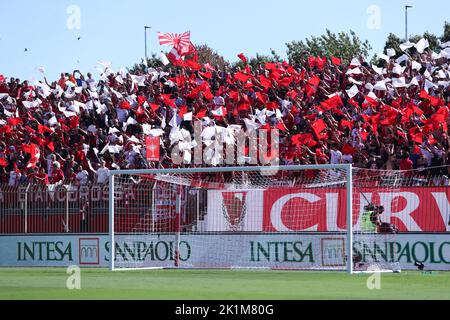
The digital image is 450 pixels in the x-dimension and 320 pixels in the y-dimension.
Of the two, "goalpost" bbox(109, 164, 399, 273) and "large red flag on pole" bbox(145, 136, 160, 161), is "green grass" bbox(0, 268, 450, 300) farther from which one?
"large red flag on pole" bbox(145, 136, 160, 161)

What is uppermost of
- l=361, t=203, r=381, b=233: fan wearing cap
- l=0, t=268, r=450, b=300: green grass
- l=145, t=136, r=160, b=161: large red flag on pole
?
l=145, t=136, r=160, b=161: large red flag on pole

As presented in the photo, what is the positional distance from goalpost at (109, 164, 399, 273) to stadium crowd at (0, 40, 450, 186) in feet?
4.05

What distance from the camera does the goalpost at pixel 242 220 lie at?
22.8m

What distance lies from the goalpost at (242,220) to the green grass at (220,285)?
42.1 inches

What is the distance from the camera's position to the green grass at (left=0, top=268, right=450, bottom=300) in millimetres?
15652

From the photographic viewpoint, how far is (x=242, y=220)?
24484mm

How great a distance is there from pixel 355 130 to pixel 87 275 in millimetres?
7532

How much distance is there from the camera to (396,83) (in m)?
26.8

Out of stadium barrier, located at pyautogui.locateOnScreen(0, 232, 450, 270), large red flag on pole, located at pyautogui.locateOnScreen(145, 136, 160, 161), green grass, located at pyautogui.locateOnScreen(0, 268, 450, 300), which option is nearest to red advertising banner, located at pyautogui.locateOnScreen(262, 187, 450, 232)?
stadium barrier, located at pyautogui.locateOnScreen(0, 232, 450, 270)

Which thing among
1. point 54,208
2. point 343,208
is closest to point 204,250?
point 343,208

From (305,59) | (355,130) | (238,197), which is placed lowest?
(238,197)

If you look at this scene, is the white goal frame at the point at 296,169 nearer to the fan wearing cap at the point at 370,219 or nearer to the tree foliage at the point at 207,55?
the fan wearing cap at the point at 370,219

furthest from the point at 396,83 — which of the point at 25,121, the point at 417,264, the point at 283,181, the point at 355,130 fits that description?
the point at 25,121

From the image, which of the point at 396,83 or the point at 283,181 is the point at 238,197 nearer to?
the point at 283,181
